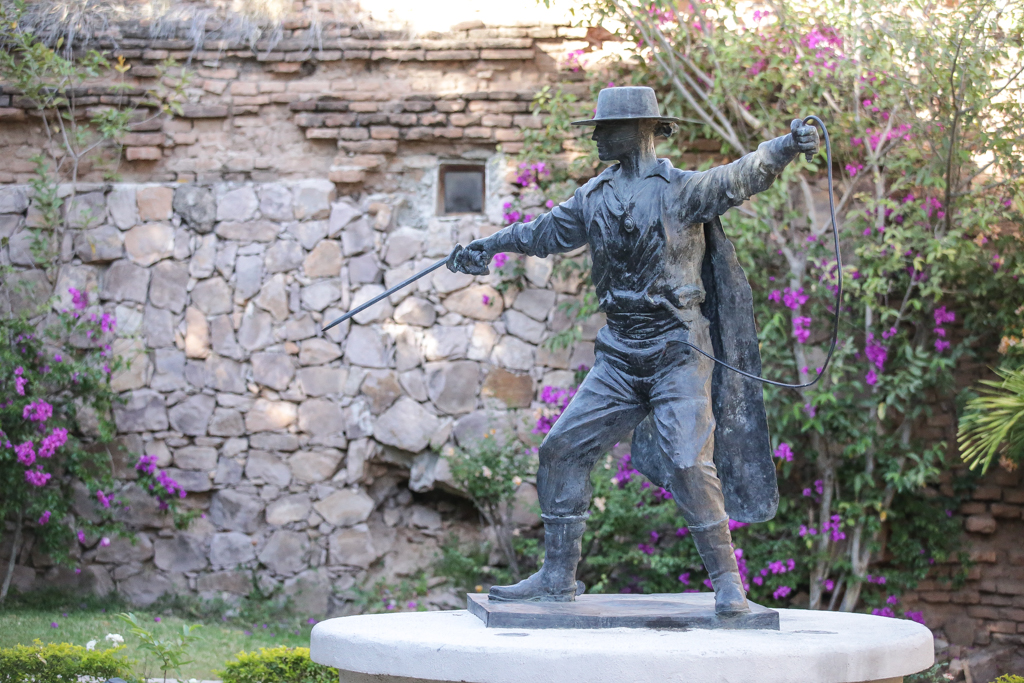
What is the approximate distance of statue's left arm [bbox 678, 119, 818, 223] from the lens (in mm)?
2953

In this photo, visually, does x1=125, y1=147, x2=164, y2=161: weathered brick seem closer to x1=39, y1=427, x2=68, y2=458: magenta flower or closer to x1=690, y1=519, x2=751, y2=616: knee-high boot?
x1=39, y1=427, x2=68, y2=458: magenta flower

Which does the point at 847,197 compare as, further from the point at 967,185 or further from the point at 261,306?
the point at 261,306

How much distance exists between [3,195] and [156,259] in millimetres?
1121

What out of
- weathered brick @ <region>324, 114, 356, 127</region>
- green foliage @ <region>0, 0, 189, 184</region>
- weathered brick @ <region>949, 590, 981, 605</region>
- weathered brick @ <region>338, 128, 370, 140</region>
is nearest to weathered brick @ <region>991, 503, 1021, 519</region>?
weathered brick @ <region>949, 590, 981, 605</region>

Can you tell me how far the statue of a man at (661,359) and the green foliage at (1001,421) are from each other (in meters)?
2.04

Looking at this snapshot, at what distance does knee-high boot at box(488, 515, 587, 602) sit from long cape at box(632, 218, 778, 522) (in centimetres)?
35

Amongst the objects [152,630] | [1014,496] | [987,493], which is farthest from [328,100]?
[1014,496]

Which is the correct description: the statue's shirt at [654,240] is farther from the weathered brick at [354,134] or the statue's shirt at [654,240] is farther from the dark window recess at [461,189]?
the weathered brick at [354,134]

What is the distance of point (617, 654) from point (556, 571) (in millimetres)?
789

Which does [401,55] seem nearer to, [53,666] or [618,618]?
[53,666]

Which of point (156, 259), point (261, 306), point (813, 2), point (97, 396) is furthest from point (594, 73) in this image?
point (97, 396)

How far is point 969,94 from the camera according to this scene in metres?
5.70

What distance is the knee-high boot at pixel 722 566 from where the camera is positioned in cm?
316

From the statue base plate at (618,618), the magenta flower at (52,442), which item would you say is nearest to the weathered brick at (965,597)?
the statue base plate at (618,618)
